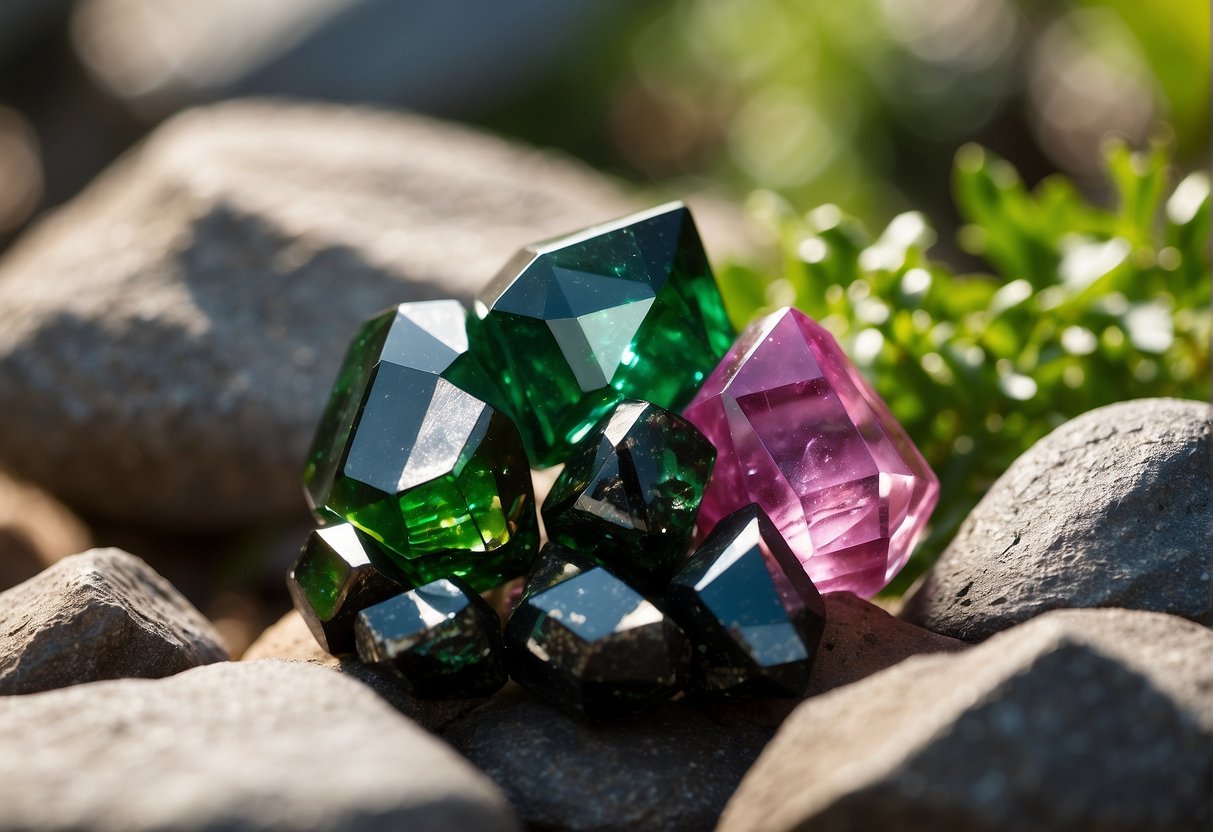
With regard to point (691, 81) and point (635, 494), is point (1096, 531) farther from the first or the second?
point (691, 81)

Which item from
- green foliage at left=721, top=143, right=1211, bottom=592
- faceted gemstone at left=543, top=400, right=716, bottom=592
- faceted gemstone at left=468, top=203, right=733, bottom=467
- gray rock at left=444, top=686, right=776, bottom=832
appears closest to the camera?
gray rock at left=444, top=686, right=776, bottom=832

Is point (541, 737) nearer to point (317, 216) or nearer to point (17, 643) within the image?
point (17, 643)

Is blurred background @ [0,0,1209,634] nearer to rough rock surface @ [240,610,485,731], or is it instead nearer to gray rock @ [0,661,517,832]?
rough rock surface @ [240,610,485,731]

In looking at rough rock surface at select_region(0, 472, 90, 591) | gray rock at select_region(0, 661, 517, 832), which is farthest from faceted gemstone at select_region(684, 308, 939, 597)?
rough rock surface at select_region(0, 472, 90, 591)

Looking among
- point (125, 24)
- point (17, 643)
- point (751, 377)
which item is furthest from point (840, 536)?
point (125, 24)

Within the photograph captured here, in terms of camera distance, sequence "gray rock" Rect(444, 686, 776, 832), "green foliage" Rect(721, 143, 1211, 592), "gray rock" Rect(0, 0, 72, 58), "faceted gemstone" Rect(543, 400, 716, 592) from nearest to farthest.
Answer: "gray rock" Rect(444, 686, 776, 832) < "faceted gemstone" Rect(543, 400, 716, 592) < "green foliage" Rect(721, 143, 1211, 592) < "gray rock" Rect(0, 0, 72, 58)
